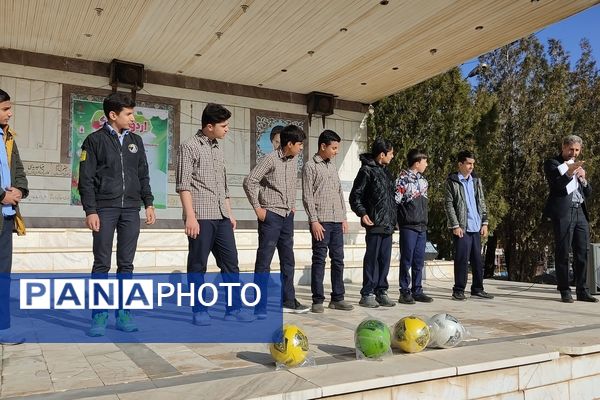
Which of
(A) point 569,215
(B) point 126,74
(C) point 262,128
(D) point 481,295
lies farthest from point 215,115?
(C) point 262,128

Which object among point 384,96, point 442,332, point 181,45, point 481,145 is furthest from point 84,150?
point 481,145

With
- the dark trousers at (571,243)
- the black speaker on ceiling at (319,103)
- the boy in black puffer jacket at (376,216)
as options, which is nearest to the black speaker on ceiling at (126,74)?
the black speaker on ceiling at (319,103)

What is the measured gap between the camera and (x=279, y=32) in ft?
30.5

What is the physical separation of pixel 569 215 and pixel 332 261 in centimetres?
287

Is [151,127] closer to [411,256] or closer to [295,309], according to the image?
[411,256]

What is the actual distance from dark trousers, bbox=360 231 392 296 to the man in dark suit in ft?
6.89

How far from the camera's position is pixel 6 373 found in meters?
2.51

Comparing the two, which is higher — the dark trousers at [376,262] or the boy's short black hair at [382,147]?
the boy's short black hair at [382,147]

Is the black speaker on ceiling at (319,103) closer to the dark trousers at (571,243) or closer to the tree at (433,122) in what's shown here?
the tree at (433,122)

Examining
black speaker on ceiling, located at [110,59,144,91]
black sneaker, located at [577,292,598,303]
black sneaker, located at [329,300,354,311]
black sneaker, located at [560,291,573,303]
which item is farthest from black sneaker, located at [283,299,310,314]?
black speaker on ceiling, located at [110,59,144,91]

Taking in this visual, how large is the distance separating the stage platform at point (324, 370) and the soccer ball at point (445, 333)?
0.05 m

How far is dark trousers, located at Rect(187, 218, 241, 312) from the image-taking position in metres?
3.92

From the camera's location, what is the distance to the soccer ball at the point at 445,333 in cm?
292

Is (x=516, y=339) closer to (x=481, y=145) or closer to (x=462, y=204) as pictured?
(x=462, y=204)
